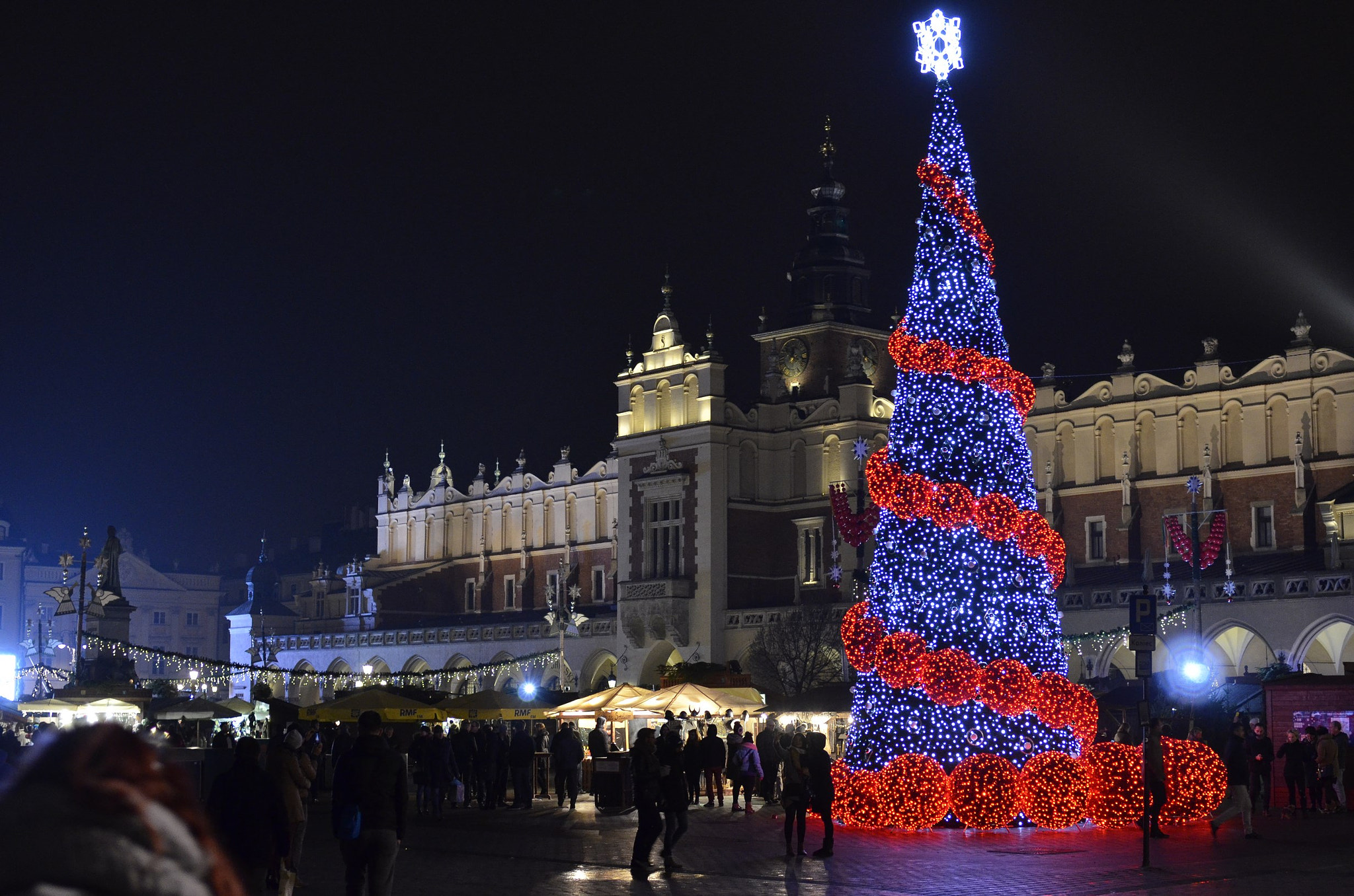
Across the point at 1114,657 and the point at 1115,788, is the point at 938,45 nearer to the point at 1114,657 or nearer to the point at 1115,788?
the point at 1115,788

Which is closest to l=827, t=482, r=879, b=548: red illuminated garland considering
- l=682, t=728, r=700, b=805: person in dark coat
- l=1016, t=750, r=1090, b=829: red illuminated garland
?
l=682, t=728, r=700, b=805: person in dark coat

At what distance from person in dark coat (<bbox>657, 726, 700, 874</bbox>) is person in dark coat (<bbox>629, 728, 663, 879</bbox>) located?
262 mm

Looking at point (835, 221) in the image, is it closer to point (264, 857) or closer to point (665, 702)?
point (665, 702)

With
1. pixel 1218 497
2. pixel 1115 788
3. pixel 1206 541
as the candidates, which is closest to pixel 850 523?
pixel 1206 541

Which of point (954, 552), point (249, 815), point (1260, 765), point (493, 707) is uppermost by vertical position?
point (954, 552)

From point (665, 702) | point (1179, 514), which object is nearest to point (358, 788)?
point (665, 702)

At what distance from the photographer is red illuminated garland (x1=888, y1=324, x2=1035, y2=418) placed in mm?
22922

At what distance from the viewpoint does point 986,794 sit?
70.4 ft

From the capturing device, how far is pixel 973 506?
74.2ft

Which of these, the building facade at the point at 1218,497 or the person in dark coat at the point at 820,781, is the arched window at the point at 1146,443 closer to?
the building facade at the point at 1218,497

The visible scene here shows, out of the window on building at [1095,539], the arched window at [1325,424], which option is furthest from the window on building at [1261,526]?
the window on building at [1095,539]

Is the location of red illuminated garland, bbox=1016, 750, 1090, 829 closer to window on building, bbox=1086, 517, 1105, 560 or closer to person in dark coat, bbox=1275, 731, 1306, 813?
person in dark coat, bbox=1275, 731, 1306, 813

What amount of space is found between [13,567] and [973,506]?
91.3 metres

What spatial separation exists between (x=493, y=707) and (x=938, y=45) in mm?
16849
